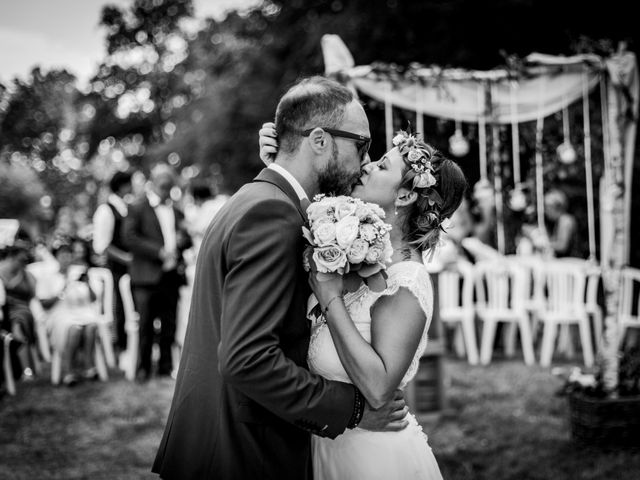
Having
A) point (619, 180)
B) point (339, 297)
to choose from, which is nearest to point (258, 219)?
point (339, 297)

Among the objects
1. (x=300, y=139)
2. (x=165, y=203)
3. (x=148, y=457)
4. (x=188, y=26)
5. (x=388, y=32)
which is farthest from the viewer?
(x=188, y=26)

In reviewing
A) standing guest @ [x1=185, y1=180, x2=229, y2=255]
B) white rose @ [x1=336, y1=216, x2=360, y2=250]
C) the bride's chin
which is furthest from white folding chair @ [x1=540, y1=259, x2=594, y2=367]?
white rose @ [x1=336, y1=216, x2=360, y2=250]

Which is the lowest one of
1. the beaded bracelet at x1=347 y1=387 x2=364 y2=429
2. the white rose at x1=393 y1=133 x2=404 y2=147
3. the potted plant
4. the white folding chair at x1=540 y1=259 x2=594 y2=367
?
the potted plant

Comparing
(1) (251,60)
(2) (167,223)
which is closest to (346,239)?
(2) (167,223)

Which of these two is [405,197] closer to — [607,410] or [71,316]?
[607,410]

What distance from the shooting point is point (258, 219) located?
6.43 feet

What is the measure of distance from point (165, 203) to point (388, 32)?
19.0 feet

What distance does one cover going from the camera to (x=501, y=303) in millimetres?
8219

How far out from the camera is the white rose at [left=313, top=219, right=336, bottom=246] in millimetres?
1935

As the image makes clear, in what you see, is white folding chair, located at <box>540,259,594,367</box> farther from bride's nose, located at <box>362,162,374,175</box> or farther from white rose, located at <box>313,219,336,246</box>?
white rose, located at <box>313,219,336,246</box>

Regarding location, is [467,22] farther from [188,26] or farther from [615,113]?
[188,26]

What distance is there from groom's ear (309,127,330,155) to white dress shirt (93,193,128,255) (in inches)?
230

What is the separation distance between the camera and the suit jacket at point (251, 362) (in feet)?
6.13

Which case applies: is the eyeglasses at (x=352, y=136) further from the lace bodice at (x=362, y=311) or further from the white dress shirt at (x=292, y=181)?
the lace bodice at (x=362, y=311)
